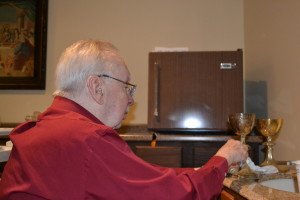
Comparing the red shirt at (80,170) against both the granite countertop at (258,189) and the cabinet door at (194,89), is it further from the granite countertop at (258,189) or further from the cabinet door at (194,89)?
the cabinet door at (194,89)

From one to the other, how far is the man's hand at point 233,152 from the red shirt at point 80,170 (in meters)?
0.18

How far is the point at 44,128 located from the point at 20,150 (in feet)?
0.26

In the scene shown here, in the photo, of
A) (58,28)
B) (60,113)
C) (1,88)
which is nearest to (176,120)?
(60,113)

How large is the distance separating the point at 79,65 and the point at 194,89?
38.9 inches

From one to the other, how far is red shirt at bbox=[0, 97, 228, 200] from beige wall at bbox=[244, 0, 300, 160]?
87 centimetres

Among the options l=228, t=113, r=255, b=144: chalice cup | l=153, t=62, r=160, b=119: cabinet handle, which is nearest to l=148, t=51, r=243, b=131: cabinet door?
l=153, t=62, r=160, b=119: cabinet handle

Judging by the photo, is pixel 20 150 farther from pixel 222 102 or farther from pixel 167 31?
pixel 167 31

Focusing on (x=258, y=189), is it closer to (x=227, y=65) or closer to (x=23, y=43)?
(x=227, y=65)

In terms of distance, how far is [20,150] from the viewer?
756mm

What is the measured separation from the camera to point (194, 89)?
5.78 ft

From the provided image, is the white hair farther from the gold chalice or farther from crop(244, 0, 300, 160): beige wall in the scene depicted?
crop(244, 0, 300, 160): beige wall

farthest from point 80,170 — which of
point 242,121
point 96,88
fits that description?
point 242,121

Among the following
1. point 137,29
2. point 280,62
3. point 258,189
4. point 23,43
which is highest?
point 137,29

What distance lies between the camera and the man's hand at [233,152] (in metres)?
0.96
